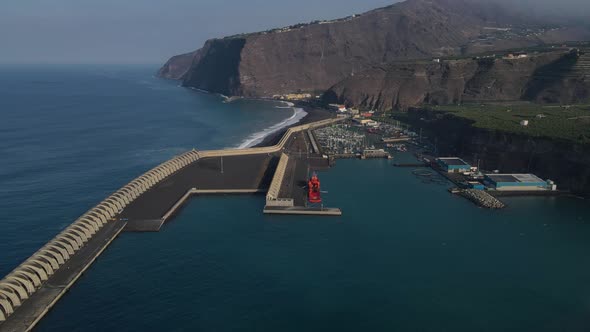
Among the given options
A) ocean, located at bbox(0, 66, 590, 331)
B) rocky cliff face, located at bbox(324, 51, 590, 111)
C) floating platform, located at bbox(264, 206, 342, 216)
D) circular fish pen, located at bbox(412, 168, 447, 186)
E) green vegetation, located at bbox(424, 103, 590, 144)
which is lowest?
ocean, located at bbox(0, 66, 590, 331)

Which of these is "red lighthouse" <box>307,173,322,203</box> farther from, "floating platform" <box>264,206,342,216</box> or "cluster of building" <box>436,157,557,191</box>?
"cluster of building" <box>436,157,557,191</box>

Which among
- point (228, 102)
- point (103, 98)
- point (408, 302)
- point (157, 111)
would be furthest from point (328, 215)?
point (103, 98)

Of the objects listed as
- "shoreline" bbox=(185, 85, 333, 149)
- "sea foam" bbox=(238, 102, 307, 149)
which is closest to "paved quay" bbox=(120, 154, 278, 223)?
"shoreline" bbox=(185, 85, 333, 149)

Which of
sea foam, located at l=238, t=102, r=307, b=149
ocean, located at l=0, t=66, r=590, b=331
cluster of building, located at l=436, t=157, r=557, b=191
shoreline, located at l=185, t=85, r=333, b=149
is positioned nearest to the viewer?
ocean, located at l=0, t=66, r=590, b=331

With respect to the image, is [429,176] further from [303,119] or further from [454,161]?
[303,119]

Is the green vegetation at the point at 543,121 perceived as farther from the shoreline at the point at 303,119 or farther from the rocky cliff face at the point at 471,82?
the shoreline at the point at 303,119

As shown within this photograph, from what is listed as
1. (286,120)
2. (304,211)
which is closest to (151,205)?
(304,211)
